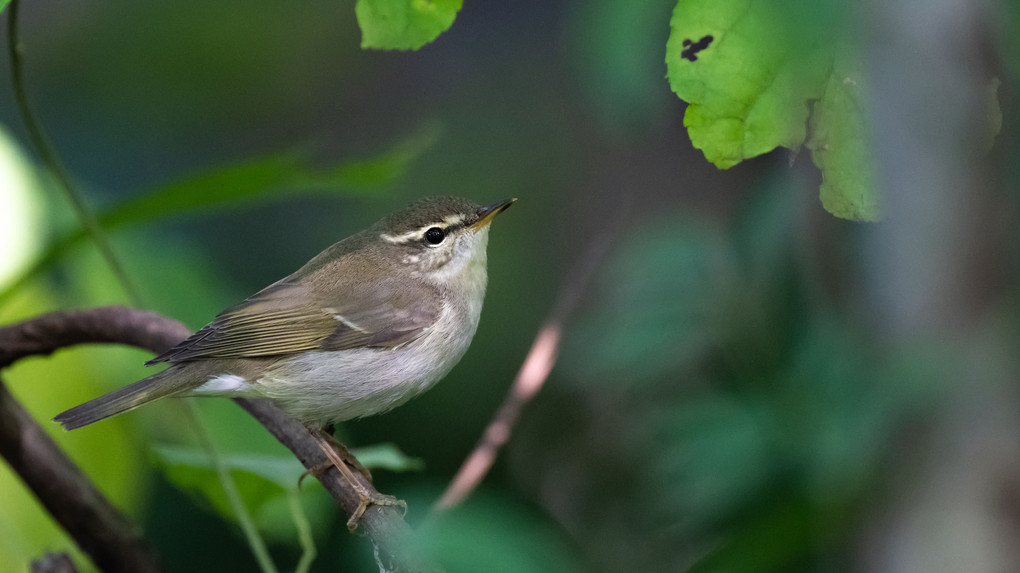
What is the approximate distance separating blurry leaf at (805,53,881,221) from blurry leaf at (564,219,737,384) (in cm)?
111

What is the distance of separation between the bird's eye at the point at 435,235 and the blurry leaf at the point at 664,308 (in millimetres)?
521

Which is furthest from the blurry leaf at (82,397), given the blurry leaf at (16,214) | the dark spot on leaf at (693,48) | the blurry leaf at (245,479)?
the dark spot on leaf at (693,48)

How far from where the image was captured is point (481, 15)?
6.02 metres

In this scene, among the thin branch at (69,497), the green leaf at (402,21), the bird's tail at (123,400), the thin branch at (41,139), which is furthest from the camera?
the thin branch at (69,497)

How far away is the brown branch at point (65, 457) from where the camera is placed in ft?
7.03

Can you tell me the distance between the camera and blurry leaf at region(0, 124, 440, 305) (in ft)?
6.82

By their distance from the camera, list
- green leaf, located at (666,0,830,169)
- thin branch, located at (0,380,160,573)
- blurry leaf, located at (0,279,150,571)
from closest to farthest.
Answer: green leaf, located at (666,0,830,169) < thin branch, located at (0,380,160,573) < blurry leaf, located at (0,279,150,571)

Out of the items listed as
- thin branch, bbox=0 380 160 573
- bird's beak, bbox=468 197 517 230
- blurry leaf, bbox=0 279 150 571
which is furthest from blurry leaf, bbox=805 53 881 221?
blurry leaf, bbox=0 279 150 571

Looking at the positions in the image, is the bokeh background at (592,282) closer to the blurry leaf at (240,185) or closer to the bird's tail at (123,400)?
the blurry leaf at (240,185)

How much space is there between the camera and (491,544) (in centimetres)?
210

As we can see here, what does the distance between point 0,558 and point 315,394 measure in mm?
1369

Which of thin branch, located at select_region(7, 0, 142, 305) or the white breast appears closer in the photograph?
thin branch, located at select_region(7, 0, 142, 305)

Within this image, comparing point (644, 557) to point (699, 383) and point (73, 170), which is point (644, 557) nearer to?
point (699, 383)

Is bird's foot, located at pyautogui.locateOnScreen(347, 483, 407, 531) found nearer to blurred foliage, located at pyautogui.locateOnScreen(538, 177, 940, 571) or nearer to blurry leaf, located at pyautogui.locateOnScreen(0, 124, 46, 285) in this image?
blurred foliage, located at pyautogui.locateOnScreen(538, 177, 940, 571)
